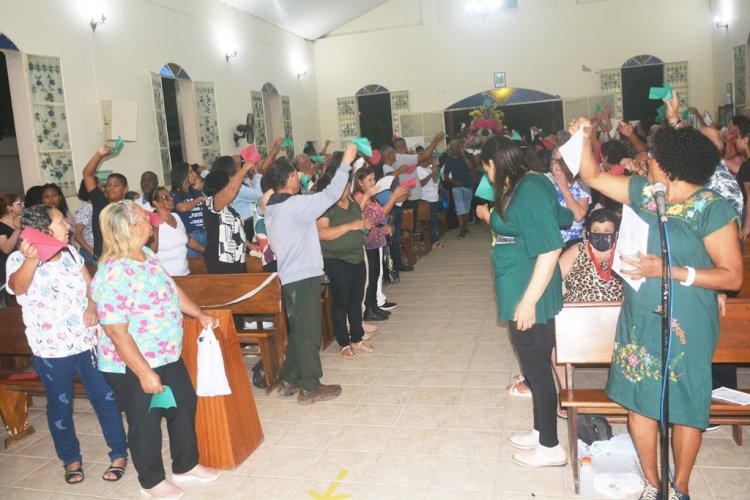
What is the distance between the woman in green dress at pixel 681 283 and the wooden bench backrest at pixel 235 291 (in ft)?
8.81

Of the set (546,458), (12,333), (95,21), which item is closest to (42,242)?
(12,333)

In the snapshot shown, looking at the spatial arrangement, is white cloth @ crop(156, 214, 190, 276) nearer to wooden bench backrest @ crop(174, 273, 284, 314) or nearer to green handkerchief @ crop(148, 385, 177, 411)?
wooden bench backrest @ crop(174, 273, 284, 314)

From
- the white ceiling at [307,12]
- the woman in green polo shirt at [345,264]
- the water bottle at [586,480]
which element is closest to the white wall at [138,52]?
the white ceiling at [307,12]

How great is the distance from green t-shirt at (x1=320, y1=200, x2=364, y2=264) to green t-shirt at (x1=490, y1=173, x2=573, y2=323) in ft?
6.63

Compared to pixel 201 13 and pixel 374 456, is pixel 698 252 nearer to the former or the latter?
pixel 374 456

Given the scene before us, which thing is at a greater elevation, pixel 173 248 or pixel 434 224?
pixel 173 248

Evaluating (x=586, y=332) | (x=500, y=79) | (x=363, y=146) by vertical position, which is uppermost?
(x=500, y=79)

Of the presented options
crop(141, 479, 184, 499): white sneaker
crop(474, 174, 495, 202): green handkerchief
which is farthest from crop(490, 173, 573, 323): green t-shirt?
crop(141, 479, 184, 499): white sneaker

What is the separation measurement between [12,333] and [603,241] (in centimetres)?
390

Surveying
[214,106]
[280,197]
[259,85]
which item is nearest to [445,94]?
[259,85]

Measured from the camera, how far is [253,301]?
15.3 feet

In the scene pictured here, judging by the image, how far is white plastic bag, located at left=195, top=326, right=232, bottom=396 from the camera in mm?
3293

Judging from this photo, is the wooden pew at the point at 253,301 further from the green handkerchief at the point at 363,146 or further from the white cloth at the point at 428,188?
the white cloth at the point at 428,188

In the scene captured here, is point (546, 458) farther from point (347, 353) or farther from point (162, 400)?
point (347, 353)
